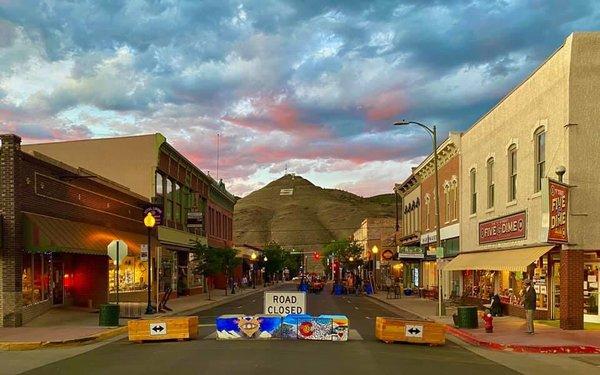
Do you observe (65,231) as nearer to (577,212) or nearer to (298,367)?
(298,367)

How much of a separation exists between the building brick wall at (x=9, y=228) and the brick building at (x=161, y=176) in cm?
1731

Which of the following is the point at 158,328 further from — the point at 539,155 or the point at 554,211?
the point at 539,155

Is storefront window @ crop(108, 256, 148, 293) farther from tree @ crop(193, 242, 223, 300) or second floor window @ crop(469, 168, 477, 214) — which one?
second floor window @ crop(469, 168, 477, 214)

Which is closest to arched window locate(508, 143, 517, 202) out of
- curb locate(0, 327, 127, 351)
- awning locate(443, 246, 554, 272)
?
awning locate(443, 246, 554, 272)

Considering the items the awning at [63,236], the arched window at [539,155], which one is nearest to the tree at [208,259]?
the awning at [63,236]

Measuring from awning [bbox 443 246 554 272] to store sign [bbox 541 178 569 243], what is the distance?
1.61 m

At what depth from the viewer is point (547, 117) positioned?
78.6 feet

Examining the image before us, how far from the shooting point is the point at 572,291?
21812mm

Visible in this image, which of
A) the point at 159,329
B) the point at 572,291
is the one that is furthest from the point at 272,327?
the point at 572,291

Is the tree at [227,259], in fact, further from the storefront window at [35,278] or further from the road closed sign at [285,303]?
the road closed sign at [285,303]

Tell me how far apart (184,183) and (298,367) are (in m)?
38.2

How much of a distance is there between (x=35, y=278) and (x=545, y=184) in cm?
1863

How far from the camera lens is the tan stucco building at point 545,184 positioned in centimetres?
2194

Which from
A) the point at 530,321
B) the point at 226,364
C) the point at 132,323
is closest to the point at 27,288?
the point at 132,323
